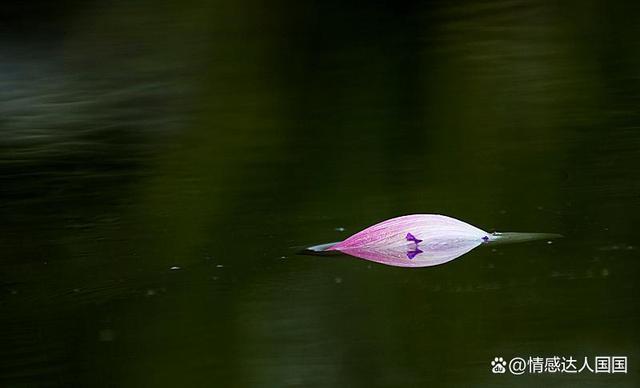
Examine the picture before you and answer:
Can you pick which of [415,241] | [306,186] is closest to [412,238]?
[415,241]

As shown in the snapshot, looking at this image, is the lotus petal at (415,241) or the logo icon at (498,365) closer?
the logo icon at (498,365)

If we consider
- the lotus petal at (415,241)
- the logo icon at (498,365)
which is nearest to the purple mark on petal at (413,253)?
the lotus petal at (415,241)

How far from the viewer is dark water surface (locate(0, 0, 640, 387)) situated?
2.59ft

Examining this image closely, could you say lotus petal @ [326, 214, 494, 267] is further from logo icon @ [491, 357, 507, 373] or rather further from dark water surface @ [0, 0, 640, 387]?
logo icon @ [491, 357, 507, 373]

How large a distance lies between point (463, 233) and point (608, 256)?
14 cm

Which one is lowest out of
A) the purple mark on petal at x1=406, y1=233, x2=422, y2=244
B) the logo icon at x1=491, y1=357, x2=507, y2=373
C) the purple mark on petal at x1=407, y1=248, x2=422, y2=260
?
the logo icon at x1=491, y1=357, x2=507, y2=373

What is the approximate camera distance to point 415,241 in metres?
0.89

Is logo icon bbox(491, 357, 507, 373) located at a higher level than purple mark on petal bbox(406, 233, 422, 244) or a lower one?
lower

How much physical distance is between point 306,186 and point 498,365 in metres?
0.32

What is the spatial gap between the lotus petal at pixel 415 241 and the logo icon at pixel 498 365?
132mm

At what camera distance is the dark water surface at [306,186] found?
0.79 meters

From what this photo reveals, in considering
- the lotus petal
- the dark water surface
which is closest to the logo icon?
the dark water surface

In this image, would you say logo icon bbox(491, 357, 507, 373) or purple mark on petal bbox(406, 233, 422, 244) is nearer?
logo icon bbox(491, 357, 507, 373)

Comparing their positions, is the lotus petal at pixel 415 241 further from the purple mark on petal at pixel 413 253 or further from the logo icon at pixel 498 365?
the logo icon at pixel 498 365
